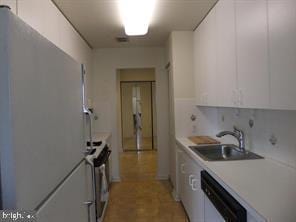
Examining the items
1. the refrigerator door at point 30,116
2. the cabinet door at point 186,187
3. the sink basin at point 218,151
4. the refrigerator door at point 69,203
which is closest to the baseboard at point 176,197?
the cabinet door at point 186,187

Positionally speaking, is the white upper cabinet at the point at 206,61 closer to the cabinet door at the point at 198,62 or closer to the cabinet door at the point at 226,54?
the cabinet door at the point at 198,62

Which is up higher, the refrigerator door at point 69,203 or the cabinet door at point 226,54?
the cabinet door at point 226,54

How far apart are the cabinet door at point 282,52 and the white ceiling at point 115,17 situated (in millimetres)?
1262

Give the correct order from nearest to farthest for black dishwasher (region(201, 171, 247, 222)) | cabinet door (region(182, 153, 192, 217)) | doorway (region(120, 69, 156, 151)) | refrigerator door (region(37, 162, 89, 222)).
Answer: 1. refrigerator door (region(37, 162, 89, 222))
2. black dishwasher (region(201, 171, 247, 222))
3. cabinet door (region(182, 153, 192, 217))
4. doorway (region(120, 69, 156, 151))

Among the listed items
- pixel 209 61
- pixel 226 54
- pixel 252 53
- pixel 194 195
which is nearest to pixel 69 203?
pixel 252 53

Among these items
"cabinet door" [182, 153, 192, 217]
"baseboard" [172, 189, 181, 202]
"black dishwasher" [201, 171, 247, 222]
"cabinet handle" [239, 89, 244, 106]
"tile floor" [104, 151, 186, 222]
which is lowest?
"tile floor" [104, 151, 186, 222]

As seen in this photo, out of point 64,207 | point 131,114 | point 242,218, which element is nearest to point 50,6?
point 64,207

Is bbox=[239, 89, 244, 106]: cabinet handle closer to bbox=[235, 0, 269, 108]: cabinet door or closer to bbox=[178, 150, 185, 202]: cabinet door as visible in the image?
bbox=[235, 0, 269, 108]: cabinet door

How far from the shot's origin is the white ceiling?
2650 mm

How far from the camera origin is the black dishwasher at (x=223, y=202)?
1.36 metres

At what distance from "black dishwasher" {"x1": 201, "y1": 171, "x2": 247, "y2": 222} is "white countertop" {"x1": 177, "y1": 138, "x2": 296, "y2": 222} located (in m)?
0.04

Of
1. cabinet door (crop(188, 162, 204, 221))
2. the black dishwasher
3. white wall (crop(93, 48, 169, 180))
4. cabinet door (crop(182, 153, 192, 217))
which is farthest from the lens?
white wall (crop(93, 48, 169, 180))

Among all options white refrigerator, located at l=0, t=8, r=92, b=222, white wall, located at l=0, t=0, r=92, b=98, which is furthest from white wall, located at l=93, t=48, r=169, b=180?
white refrigerator, located at l=0, t=8, r=92, b=222

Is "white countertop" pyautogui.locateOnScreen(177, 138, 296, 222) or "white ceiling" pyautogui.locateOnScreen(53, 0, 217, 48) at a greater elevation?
"white ceiling" pyautogui.locateOnScreen(53, 0, 217, 48)
